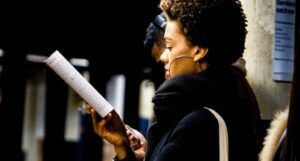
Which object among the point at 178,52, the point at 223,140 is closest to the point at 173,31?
the point at 178,52

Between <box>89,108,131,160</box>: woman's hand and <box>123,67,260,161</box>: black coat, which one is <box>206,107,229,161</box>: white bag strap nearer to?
<box>123,67,260,161</box>: black coat

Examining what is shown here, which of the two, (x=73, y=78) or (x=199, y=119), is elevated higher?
(x=73, y=78)

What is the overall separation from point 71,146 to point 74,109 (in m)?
0.81

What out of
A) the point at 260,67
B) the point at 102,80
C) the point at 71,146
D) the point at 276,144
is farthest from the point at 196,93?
the point at 71,146

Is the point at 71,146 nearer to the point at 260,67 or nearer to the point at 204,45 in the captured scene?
the point at 260,67

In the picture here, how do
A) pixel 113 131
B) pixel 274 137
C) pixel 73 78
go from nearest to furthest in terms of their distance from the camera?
pixel 274 137 → pixel 73 78 → pixel 113 131

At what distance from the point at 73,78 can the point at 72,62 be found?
7.01 metres

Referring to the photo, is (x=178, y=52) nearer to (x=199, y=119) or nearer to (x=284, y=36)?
(x=199, y=119)

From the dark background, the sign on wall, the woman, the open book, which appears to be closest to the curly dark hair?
the woman

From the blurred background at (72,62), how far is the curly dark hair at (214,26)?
604 cm

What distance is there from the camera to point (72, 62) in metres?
9.42

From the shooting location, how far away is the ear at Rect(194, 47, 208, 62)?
234 cm

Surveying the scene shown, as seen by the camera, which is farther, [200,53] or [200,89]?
[200,53]

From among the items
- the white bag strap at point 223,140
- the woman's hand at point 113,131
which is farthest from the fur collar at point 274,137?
the woman's hand at point 113,131
